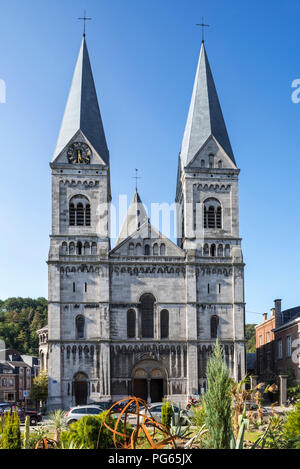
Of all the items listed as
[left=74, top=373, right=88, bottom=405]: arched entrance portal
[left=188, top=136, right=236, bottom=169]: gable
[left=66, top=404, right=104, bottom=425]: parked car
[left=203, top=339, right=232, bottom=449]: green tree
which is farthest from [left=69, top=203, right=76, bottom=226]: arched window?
[left=203, top=339, right=232, bottom=449]: green tree

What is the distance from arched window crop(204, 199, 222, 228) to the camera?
52.6 m

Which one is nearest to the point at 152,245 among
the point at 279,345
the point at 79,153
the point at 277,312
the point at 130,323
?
the point at 130,323

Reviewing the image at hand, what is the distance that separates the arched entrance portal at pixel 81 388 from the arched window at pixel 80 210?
45.5 ft

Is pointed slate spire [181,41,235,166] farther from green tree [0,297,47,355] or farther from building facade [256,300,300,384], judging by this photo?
green tree [0,297,47,355]


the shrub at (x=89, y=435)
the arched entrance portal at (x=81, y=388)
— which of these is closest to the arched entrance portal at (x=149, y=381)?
the arched entrance portal at (x=81, y=388)

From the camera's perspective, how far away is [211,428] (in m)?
13.9

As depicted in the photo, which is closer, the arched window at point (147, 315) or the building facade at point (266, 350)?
the arched window at point (147, 315)

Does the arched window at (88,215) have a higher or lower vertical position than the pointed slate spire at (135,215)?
lower

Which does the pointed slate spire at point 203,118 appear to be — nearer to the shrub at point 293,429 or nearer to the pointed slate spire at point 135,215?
the pointed slate spire at point 135,215

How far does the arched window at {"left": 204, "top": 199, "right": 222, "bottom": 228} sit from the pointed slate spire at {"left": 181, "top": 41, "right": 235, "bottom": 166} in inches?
179

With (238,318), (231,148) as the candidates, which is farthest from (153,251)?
(231,148)

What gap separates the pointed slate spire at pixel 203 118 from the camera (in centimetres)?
5428

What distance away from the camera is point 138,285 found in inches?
1976
